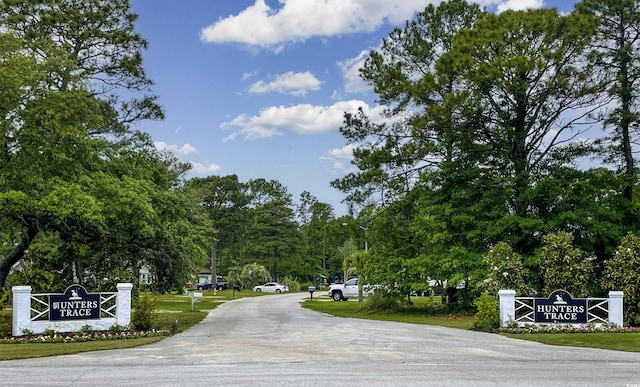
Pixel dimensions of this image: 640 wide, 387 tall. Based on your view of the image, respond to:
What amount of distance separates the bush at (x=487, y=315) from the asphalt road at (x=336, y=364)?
1.89 m

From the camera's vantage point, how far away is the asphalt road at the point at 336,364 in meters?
9.47

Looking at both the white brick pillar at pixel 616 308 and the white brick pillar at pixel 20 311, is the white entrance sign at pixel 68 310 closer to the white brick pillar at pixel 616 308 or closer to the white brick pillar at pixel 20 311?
the white brick pillar at pixel 20 311

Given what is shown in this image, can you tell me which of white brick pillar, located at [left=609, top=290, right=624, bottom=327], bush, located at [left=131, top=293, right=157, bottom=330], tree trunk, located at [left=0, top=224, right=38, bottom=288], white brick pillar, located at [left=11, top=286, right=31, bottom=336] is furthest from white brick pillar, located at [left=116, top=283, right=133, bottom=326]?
white brick pillar, located at [left=609, top=290, right=624, bottom=327]

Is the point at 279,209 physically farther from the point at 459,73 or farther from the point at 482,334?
the point at 482,334

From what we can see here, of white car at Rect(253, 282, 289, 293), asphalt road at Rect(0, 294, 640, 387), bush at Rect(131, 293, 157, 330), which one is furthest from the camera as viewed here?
white car at Rect(253, 282, 289, 293)

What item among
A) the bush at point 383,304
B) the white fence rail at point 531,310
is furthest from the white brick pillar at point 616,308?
the bush at point 383,304

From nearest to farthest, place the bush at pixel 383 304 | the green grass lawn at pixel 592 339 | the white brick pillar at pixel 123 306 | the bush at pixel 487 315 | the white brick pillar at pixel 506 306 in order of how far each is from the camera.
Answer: the green grass lawn at pixel 592 339 < the white brick pillar at pixel 123 306 < the white brick pillar at pixel 506 306 < the bush at pixel 487 315 < the bush at pixel 383 304

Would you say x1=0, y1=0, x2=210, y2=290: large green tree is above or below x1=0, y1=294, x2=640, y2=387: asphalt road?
above

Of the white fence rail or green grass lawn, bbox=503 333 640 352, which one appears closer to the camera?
green grass lawn, bbox=503 333 640 352

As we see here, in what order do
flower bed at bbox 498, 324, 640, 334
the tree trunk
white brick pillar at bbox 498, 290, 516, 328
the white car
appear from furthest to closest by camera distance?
the white car < the tree trunk < white brick pillar at bbox 498, 290, 516, 328 < flower bed at bbox 498, 324, 640, 334

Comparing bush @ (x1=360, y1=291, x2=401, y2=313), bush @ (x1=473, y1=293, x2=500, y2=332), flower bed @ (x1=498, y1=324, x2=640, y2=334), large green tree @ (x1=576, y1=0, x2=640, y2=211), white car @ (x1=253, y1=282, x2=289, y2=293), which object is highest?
large green tree @ (x1=576, y1=0, x2=640, y2=211)

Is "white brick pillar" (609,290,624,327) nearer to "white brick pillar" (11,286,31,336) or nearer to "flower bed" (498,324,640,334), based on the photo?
"flower bed" (498,324,640,334)

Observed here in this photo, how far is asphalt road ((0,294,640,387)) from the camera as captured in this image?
9469 millimetres

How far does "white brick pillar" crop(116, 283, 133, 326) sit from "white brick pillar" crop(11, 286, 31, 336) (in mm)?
2382
